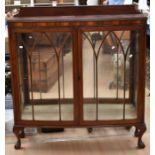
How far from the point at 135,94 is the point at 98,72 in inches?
12.1

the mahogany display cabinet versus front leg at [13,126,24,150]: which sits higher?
the mahogany display cabinet

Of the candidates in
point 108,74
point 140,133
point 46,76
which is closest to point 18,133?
point 46,76

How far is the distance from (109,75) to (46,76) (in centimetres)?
44

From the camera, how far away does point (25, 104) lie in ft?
7.43

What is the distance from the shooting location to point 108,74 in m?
2.16

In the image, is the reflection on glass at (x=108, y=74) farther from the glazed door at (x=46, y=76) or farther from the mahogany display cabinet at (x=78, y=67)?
the glazed door at (x=46, y=76)

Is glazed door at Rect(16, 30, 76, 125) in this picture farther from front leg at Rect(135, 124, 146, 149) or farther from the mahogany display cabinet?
front leg at Rect(135, 124, 146, 149)

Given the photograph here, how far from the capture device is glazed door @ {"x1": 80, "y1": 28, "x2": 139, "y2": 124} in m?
2.04

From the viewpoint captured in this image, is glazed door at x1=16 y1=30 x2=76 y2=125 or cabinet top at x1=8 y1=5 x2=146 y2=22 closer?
glazed door at x1=16 y1=30 x2=76 y2=125

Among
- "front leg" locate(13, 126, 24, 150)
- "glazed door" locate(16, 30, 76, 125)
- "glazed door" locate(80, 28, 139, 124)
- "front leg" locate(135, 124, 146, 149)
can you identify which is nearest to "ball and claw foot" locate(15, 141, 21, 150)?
"front leg" locate(13, 126, 24, 150)

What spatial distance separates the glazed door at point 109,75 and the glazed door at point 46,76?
0.10 m

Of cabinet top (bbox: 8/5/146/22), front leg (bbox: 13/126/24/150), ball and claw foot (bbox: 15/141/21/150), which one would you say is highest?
cabinet top (bbox: 8/5/146/22)

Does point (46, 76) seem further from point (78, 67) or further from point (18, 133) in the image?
point (18, 133)
